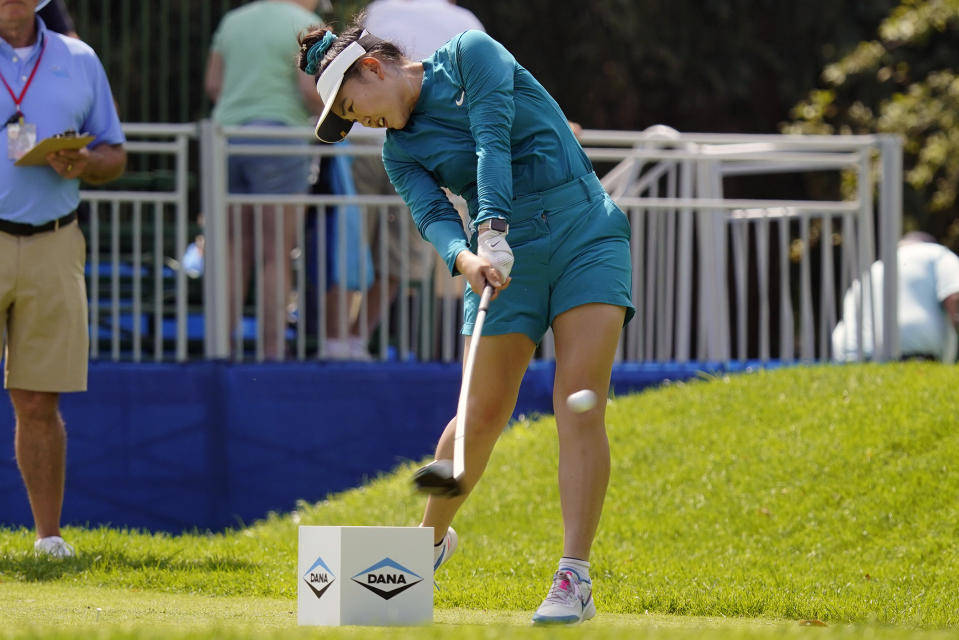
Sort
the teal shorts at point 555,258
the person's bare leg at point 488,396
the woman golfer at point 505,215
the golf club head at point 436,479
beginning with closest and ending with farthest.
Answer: the golf club head at point 436,479, the woman golfer at point 505,215, the teal shorts at point 555,258, the person's bare leg at point 488,396

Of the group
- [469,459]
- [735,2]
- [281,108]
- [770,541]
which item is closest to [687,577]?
[770,541]

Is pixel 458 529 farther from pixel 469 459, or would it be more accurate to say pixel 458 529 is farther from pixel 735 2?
pixel 735 2

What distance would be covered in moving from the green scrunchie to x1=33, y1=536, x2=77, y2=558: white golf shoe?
2464 mm

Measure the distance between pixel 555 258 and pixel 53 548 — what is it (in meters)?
2.73

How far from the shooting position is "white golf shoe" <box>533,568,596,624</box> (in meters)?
4.46

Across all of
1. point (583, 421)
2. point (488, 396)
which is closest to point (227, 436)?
point (488, 396)

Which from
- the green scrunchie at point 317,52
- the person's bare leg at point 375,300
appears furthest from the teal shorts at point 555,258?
the person's bare leg at point 375,300

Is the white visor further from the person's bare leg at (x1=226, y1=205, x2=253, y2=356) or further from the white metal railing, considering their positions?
the person's bare leg at (x1=226, y1=205, x2=253, y2=356)

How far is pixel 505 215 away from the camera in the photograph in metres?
4.66

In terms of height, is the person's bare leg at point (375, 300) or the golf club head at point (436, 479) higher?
the person's bare leg at point (375, 300)

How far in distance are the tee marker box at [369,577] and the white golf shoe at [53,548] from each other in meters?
2.29

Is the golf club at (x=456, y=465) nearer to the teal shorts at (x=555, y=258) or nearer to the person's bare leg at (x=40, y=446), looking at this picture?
the teal shorts at (x=555, y=258)

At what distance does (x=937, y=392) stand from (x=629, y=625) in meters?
4.17

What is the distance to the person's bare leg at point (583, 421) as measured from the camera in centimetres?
468
